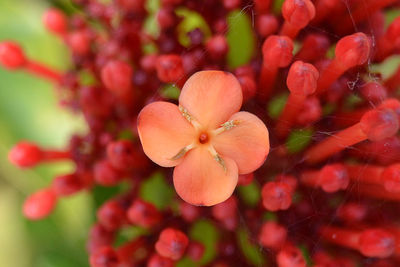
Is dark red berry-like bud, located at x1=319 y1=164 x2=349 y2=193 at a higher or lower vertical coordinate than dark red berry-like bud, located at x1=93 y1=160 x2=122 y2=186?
lower

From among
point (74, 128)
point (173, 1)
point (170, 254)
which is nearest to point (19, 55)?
point (74, 128)

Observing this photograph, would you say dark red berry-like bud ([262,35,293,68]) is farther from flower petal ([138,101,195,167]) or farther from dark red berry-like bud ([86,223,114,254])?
dark red berry-like bud ([86,223,114,254])

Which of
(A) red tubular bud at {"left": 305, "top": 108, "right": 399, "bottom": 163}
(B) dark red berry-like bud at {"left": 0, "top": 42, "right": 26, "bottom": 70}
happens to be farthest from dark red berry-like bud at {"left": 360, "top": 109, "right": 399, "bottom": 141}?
(B) dark red berry-like bud at {"left": 0, "top": 42, "right": 26, "bottom": 70}

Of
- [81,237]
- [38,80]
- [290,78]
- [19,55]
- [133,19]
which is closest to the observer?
[290,78]

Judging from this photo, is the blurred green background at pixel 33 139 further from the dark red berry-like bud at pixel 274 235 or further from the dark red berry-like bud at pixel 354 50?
the dark red berry-like bud at pixel 354 50

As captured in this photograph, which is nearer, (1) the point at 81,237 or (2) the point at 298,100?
(2) the point at 298,100

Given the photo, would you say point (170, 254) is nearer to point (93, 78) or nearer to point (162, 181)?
point (162, 181)

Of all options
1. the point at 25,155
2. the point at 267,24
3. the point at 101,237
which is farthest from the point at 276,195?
the point at 25,155
